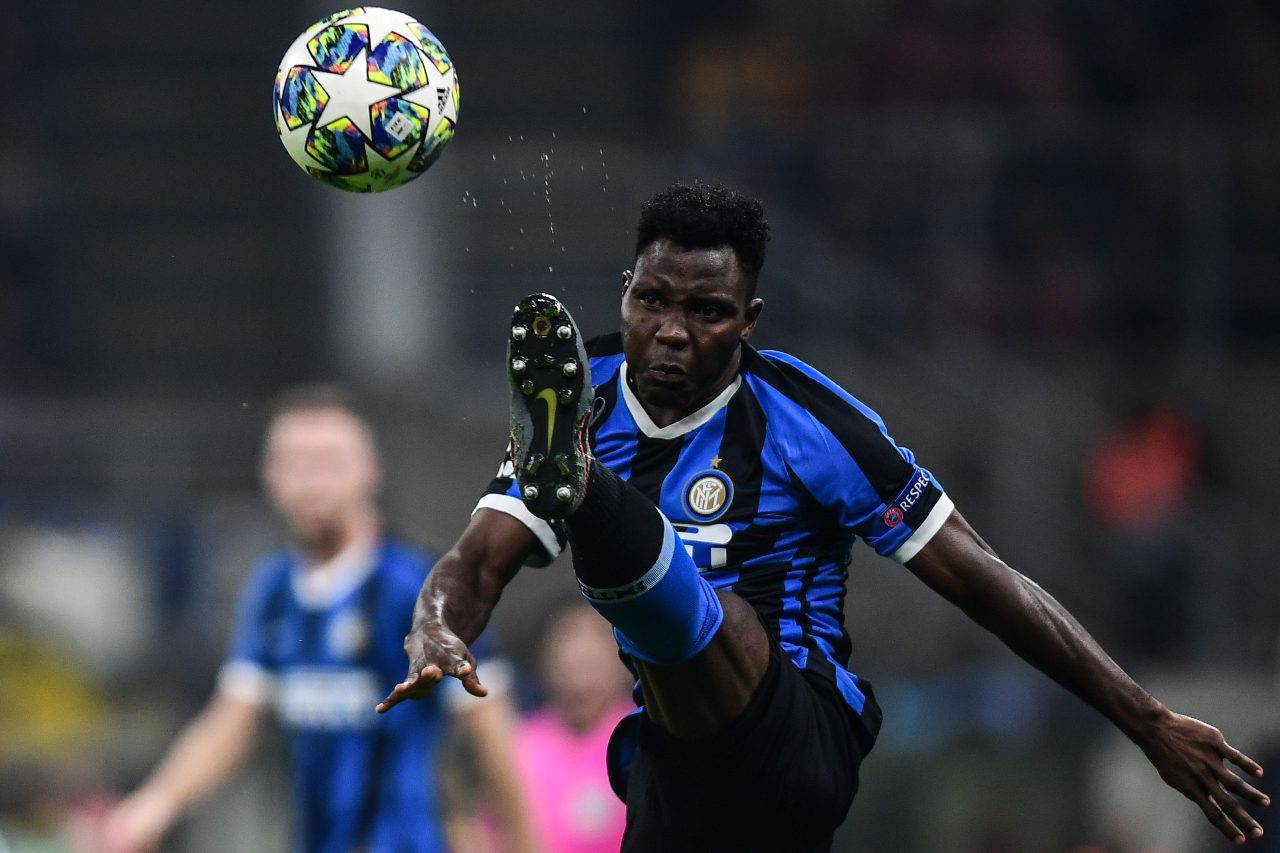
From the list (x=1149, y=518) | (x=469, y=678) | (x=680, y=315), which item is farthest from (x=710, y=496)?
(x=1149, y=518)

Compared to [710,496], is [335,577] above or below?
below

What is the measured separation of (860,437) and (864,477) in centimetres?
9

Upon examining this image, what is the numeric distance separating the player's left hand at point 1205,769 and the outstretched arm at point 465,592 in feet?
4.94

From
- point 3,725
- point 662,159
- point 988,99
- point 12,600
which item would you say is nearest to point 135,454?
point 12,600

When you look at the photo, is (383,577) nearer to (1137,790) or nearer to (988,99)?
(1137,790)

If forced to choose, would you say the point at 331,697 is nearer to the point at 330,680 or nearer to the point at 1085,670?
the point at 330,680

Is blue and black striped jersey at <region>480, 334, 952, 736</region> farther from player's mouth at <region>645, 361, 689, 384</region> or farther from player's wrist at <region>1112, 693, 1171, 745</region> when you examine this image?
player's wrist at <region>1112, 693, 1171, 745</region>

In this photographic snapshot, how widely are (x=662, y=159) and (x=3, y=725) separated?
4.97 meters

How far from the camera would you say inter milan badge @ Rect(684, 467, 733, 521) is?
4.31m

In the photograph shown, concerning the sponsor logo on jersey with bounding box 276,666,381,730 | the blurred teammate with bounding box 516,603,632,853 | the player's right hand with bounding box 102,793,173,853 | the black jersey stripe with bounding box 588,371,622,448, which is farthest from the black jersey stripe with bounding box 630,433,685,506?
the player's right hand with bounding box 102,793,173,853

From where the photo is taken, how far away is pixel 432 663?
3715 mm

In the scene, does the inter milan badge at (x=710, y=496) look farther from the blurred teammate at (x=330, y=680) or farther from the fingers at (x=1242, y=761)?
the blurred teammate at (x=330, y=680)

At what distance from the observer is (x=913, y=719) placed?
8211 mm

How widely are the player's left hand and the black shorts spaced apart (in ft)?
2.40
